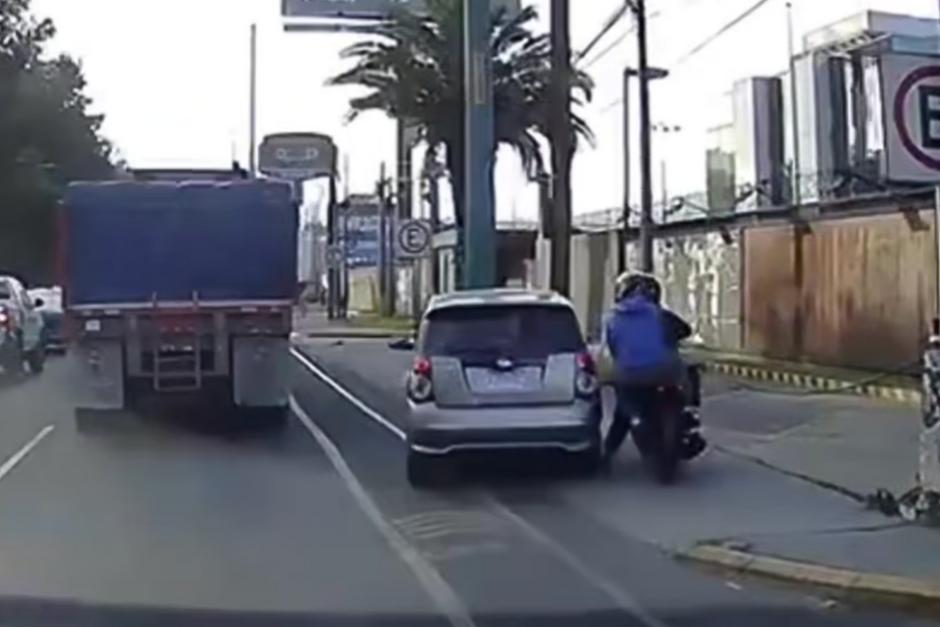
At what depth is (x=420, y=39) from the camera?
47406 mm

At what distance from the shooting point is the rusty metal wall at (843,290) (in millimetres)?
29141

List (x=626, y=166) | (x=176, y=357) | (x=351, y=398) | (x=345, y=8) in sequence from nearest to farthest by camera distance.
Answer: (x=176, y=357) < (x=351, y=398) < (x=626, y=166) < (x=345, y=8)

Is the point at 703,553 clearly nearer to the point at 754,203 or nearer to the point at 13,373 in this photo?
the point at 13,373

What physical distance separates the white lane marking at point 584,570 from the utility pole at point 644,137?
23.9 m

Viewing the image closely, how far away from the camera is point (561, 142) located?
33938 millimetres

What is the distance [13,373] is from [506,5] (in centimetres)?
1865

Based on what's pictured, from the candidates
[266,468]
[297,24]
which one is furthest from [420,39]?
[266,468]

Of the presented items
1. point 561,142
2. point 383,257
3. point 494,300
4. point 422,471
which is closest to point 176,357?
point 422,471

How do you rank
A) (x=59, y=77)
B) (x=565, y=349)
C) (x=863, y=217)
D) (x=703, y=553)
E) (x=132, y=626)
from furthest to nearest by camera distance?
(x=59, y=77)
(x=863, y=217)
(x=565, y=349)
(x=703, y=553)
(x=132, y=626)

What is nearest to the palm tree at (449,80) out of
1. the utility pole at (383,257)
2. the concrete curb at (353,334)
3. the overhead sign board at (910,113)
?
the concrete curb at (353,334)

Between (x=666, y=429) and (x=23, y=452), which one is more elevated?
(x=666, y=429)

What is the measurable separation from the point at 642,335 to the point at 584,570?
552 centimetres

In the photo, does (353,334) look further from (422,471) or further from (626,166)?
(422,471)

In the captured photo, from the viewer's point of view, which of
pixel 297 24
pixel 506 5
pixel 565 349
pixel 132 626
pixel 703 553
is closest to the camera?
pixel 132 626
